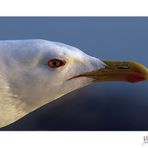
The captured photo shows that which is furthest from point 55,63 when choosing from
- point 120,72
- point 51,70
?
point 120,72

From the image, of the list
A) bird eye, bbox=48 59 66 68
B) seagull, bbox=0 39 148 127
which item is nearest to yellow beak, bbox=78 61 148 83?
seagull, bbox=0 39 148 127

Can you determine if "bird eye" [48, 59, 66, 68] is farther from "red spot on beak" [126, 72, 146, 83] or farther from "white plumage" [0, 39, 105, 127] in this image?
"red spot on beak" [126, 72, 146, 83]

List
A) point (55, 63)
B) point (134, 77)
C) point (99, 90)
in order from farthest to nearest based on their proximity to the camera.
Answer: point (99, 90) → point (134, 77) → point (55, 63)

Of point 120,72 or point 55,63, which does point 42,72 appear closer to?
point 55,63

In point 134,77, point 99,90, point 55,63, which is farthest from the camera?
point 99,90

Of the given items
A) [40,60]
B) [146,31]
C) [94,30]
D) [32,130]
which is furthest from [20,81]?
[146,31]
